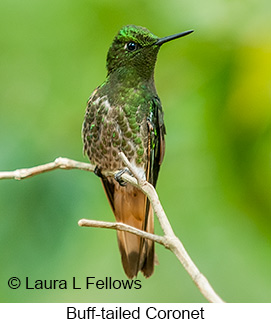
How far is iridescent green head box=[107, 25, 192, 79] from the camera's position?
2.41m

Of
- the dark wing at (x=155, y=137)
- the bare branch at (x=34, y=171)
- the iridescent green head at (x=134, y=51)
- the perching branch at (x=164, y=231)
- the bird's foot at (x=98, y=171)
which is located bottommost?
the perching branch at (x=164, y=231)

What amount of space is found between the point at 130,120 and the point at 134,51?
1.06ft

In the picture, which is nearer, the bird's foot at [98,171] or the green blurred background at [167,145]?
the bird's foot at [98,171]

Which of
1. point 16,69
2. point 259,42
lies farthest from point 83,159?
point 259,42

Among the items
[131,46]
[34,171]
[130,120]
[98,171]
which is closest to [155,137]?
[130,120]

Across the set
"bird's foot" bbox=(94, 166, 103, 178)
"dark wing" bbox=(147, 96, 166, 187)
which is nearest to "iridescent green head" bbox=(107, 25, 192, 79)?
"dark wing" bbox=(147, 96, 166, 187)

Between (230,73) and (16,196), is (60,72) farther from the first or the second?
(230,73)

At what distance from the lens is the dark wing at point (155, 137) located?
8.43 ft

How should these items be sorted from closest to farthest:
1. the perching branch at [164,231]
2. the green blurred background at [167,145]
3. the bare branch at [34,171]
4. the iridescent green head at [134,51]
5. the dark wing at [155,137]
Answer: the perching branch at [164,231], the bare branch at [34,171], the iridescent green head at [134,51], the dark wing at [155,137], the green blurred background at [167,145]

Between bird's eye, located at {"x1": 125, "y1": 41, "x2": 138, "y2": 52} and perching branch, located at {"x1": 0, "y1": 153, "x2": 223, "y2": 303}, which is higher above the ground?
bird's eye, located at {"x1": 125, "y1": 41, "x2": 138, "y2": 52}

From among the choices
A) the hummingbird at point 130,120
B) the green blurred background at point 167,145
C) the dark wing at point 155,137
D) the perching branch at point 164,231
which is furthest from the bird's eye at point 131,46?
the perching branch at point 164,231

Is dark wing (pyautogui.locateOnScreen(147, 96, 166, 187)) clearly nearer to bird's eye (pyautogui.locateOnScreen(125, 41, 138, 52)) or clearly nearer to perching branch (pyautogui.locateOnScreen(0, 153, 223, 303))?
bird's eye (pyautogui.locateOnScreen(125, 41, 138, 52))

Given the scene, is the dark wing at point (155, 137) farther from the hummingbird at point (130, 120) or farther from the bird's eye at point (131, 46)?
the bird's eye at point (131, 46)

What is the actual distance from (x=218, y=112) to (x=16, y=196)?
124 cm
